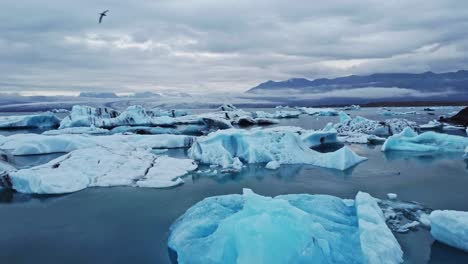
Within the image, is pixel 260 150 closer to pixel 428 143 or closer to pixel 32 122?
pixel 428 143

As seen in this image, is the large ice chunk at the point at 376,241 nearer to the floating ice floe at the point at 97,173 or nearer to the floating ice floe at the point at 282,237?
the floating ice floe at the point at 282,237

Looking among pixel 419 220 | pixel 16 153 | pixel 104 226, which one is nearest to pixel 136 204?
pixel 104 226

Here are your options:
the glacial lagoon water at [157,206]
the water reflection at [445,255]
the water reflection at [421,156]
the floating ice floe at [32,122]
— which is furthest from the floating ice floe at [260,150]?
the floating ice floe at [32,122]

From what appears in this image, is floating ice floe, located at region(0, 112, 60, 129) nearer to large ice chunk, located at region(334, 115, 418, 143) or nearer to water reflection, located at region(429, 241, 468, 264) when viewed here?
large ice chunk, located at region(334, 115, 418, 143)

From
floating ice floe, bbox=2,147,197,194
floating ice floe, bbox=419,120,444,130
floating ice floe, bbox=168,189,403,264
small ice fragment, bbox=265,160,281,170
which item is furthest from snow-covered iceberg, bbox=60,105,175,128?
floating ice floe, bbox=168,189,403,264

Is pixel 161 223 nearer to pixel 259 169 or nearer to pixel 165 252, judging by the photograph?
pixel 165 252
